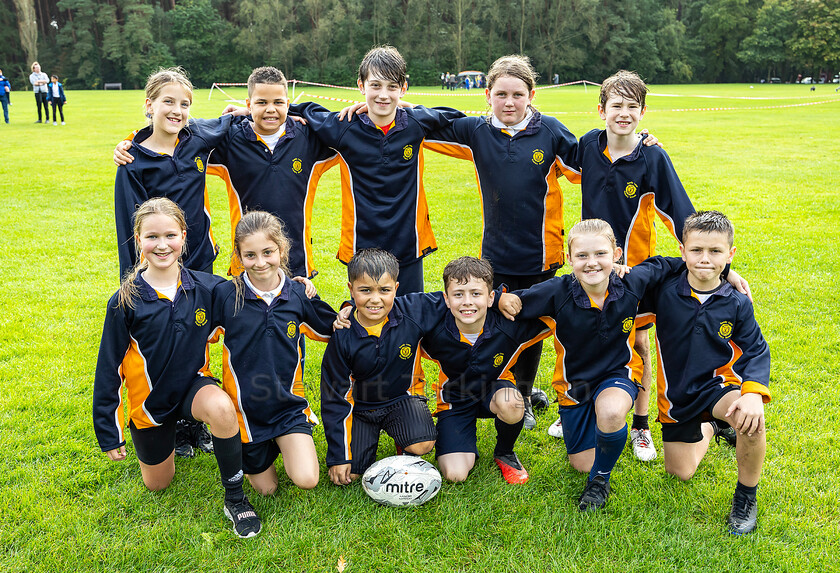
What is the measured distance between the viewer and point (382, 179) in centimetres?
403

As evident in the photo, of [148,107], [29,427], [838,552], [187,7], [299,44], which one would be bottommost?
[838,552]

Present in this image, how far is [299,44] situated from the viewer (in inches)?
2207

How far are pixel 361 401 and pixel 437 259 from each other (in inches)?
139

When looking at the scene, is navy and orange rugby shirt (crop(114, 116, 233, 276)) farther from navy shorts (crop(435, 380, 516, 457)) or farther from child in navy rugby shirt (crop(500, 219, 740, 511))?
child in navy rugby shirt (crop(500, 219, 740, 511))

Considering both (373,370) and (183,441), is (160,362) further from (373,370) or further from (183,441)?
(373,370)

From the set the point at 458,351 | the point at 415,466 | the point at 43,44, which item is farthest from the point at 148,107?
the point at 43,44

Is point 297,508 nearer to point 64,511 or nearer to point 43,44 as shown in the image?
point 64,511

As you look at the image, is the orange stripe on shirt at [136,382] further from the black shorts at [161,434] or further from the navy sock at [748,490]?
the navy sock at [748,490]

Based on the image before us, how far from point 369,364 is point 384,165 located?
4.34 feet

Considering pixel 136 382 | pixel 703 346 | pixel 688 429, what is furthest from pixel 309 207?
pixel 688 429

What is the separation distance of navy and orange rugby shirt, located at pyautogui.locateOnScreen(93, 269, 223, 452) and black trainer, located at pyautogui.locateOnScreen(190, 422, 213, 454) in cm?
60

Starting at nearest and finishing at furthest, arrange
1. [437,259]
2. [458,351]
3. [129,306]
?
[129,306]
[458,351]
[437,259]

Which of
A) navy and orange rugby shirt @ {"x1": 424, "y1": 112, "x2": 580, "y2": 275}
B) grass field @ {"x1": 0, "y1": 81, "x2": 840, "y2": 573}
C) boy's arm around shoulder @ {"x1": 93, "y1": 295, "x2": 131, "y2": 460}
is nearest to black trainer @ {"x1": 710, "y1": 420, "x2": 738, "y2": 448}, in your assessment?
grass field @ {"x1": 0, "y1": 81, "x2": 840, "y2": 573}

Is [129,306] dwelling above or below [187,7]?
below
